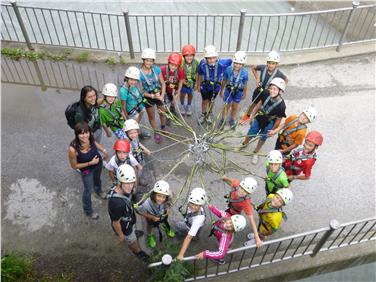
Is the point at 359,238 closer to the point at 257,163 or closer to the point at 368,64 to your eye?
the point at 257,163

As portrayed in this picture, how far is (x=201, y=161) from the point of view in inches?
217

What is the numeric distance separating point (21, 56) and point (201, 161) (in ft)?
18.3

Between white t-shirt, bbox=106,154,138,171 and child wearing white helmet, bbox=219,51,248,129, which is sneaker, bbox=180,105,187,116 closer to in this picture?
child wearing white helmet, bbox=219,51,248,129

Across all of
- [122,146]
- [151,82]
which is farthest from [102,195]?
[151,82]

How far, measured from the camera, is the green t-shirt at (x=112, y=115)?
18.6 ft

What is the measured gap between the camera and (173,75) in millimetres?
6352

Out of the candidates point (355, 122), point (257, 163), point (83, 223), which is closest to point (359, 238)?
point (257, 163)

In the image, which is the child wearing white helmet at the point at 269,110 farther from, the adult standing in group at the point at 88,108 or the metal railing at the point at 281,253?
the adult standing in group at the point at 88,108

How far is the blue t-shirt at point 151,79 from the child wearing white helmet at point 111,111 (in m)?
0.64

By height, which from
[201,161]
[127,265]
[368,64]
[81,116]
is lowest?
[127,265]

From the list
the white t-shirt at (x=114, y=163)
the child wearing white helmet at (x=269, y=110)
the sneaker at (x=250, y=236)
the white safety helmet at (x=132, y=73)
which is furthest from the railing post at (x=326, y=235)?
the white safety helmet at (x=132, y=73)

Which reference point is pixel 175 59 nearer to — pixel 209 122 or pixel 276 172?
pixel 209 122

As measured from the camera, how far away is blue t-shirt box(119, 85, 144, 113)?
19.4 feet

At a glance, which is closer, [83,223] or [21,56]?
[83,223]
